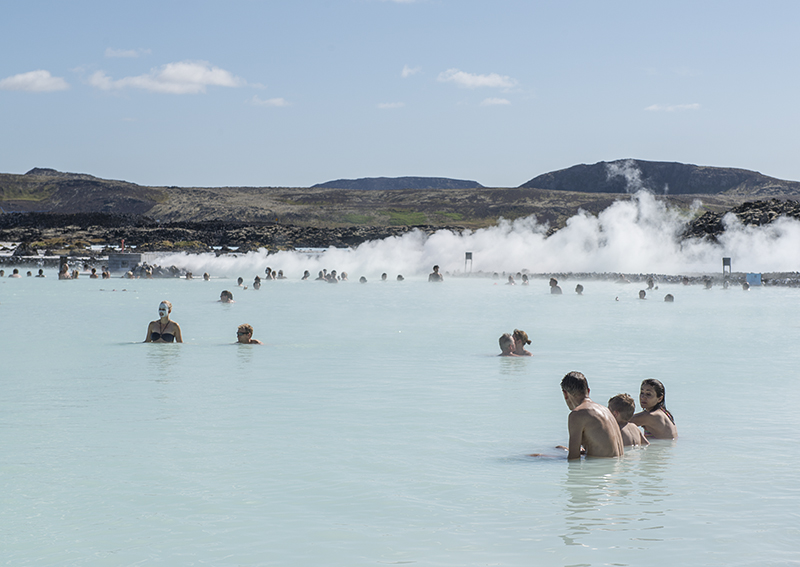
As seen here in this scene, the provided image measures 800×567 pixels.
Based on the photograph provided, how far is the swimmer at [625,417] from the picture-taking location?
890 centimetres

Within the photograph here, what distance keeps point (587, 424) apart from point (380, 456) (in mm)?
2317

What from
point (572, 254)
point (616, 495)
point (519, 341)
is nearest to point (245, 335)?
point (519, 341)

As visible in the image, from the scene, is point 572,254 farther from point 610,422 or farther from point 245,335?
point 610,422

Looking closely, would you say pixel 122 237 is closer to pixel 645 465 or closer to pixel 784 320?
pixel 784 320

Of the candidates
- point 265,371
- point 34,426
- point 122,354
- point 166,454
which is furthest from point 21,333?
point 166,454

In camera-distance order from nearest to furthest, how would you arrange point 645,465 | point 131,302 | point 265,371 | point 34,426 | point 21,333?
point 645,465 → point 34,426 → point 265,371 → point 21,333 → point 131,302

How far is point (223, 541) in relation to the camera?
633 centimetres

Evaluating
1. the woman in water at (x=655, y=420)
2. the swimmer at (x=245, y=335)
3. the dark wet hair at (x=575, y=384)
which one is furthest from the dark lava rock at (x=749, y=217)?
the dark wet hair at (x=575, y=384)

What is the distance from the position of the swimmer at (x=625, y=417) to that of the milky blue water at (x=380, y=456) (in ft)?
0.86

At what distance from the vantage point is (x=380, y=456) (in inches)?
358


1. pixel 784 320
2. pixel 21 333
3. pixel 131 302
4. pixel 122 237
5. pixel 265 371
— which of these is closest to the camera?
pixel 265 371

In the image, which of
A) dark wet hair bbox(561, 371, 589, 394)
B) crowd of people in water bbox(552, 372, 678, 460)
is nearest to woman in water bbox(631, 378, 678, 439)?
crowd of people in water bbox(552, 372, 678, 460)

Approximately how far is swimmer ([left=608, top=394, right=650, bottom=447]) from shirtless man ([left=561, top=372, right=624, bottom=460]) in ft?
1.50

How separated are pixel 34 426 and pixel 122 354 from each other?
721 cm
